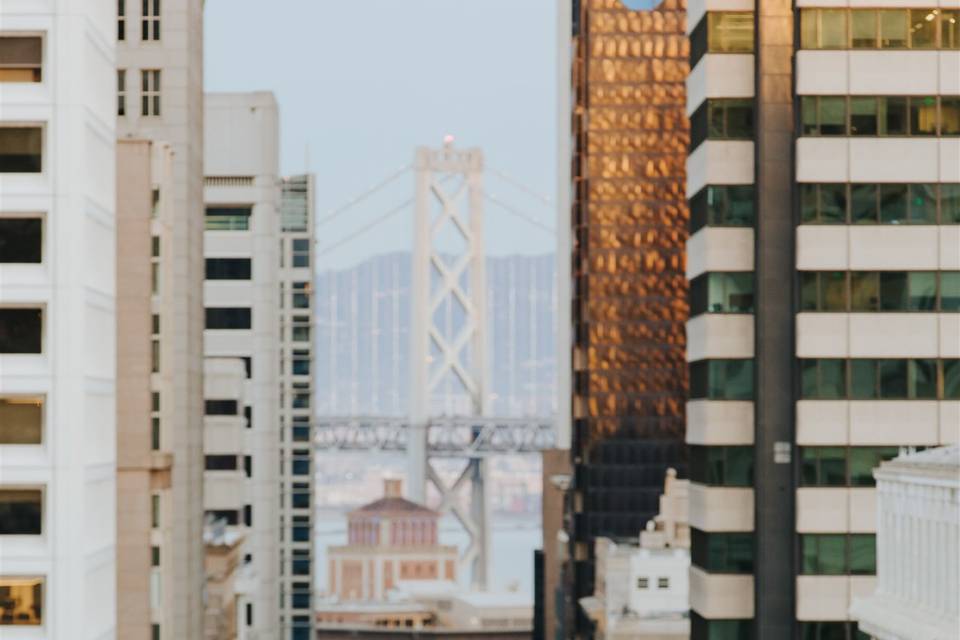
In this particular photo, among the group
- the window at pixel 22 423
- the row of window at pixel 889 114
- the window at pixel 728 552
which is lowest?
the window at pixel 728 552

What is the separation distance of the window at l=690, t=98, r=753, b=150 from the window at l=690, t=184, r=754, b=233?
138cm

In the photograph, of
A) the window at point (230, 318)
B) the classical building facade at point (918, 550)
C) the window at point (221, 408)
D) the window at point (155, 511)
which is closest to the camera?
the classical building facade at point (918, 550)

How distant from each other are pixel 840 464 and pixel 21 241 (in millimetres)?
27103

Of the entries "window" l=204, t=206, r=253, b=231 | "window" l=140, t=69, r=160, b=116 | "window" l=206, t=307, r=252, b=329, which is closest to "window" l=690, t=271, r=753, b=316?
"window" l=140, t=69, r=160, b=116

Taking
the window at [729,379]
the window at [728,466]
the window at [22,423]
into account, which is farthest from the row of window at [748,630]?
the window at [22,423]

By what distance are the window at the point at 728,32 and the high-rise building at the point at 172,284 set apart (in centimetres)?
1839

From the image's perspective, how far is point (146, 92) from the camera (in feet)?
259

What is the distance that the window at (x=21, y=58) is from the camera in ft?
133

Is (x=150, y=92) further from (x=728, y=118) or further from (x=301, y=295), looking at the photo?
(x=301, y=295)

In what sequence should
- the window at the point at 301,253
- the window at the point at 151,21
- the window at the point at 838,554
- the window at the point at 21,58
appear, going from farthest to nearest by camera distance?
the window at the point at 301,253
the window at the point at 151,21
the window at the point at 838,554
the window at the point at 21,58

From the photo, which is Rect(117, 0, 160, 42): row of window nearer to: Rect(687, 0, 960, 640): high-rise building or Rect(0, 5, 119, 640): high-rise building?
Rect(687, 0, 960, 640): high-rise building

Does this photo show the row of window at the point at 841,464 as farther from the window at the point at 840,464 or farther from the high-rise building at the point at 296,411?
the high-rise building at the point at 296,411

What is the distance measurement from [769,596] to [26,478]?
26.9 m

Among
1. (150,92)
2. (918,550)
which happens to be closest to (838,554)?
(918,550)
